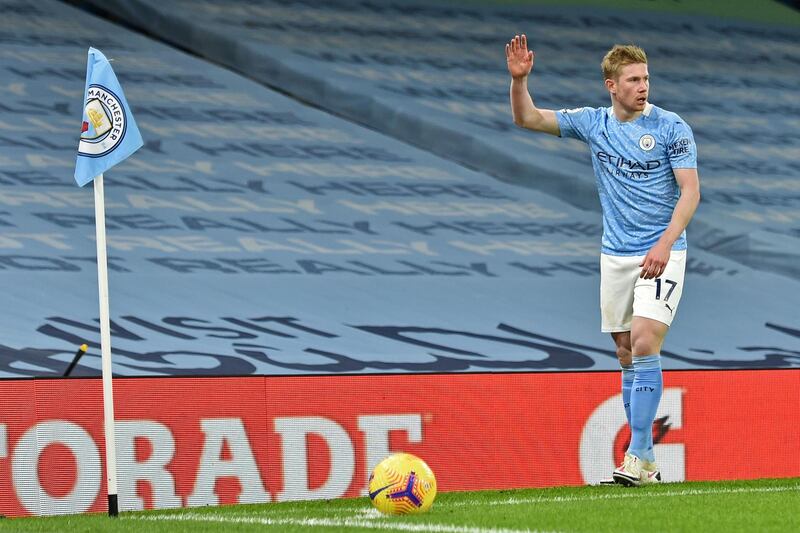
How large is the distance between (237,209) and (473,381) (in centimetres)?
568

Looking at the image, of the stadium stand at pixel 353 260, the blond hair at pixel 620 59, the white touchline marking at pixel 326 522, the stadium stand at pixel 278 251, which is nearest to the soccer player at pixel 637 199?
the blond hair at pixel 620 59

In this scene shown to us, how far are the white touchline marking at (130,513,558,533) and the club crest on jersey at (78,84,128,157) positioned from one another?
1.29 meters

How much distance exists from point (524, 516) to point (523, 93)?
6.09ft

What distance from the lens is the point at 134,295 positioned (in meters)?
10.3

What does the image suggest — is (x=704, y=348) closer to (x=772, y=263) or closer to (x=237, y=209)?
(x=772, y=263)

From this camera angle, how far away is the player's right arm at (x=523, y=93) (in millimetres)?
5488

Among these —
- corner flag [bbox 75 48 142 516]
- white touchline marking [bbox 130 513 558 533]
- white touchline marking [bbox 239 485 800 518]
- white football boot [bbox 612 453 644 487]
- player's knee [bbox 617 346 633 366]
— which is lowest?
white touchline marking [bbox 130 513 558 533]

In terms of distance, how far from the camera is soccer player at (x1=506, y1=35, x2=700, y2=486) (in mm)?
5492

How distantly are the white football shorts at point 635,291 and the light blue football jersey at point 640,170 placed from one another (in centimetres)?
5

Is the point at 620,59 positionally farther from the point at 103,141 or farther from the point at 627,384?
the point at 103,141

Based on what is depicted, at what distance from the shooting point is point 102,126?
4.91 m

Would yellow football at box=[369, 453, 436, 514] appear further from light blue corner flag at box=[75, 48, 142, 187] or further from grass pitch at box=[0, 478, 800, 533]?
light blue corner flag at box=[75, 48, 142, 187]

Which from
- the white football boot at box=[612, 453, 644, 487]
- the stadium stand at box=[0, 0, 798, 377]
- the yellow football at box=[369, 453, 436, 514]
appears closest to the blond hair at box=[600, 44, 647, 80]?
the white football boot at box=[612, 453, 644, 487]

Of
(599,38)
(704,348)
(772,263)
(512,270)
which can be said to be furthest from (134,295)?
(599,38)
